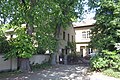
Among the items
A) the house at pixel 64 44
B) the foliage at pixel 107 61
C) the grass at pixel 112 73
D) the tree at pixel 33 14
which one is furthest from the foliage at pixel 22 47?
the house at pixel 64 44

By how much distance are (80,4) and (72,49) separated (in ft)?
38.4

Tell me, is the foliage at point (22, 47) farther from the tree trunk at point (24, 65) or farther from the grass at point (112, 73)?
the grass at point (112, 73)

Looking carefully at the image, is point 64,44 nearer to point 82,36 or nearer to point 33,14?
point 82,36

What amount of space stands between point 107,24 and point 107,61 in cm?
356

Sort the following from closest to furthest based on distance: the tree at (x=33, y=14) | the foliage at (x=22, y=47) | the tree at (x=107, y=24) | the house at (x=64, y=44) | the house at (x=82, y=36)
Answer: the tree at (x=33, y=14)
the foliage at (x=22, y=47)
the tree at (x=107, y=24)
the house at (x=64, y=44)
the house at (x=82, y=36)

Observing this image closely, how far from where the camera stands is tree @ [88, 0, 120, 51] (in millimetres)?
16875

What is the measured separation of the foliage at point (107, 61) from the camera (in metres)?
16.1

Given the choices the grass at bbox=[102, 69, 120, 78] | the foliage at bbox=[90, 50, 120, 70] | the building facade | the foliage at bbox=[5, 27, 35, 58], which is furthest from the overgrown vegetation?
the building facade

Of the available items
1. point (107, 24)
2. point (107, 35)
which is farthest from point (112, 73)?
point (107, 24)

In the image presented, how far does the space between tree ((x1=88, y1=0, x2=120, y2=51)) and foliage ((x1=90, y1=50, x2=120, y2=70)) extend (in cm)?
110

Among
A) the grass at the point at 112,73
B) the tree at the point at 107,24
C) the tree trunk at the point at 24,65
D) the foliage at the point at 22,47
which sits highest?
the tree at the point at 107,24

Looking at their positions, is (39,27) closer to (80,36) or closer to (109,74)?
(109,74)

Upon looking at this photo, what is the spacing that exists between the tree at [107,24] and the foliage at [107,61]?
1.10 metres

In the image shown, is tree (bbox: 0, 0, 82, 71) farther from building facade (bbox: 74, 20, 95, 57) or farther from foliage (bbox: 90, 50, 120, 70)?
building facade (bbox: 74, 20, 95, 57)
